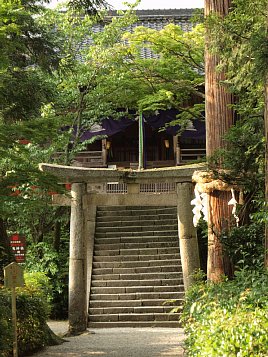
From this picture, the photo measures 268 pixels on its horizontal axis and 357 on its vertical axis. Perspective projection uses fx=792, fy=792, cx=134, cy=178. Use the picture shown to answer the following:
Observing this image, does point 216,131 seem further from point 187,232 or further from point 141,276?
point 141,276

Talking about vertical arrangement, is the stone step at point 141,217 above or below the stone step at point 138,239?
above

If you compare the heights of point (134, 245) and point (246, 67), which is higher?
point (246, 67)

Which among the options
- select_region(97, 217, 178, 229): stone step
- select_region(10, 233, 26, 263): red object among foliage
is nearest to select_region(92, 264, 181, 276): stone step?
select_region(97, 217, 178, 229): stone step

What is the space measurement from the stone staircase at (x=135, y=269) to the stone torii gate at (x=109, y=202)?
1.36 m

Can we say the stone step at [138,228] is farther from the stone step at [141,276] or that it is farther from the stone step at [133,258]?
the stone step at [141,276]

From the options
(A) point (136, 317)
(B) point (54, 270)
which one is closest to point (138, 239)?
(B) point (54, 270)

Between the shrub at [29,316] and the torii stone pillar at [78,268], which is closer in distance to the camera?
the shrub at [29,316]

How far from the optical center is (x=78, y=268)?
1711cm

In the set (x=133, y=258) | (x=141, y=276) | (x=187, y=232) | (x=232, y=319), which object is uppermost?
(x=187, y=232)

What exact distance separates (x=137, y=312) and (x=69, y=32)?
7885 millimetres

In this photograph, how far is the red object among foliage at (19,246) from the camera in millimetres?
20859

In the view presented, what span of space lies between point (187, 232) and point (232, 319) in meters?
10.3

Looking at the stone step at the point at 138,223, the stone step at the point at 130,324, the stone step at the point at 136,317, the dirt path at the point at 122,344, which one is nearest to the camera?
the dirt path at the point at 122,344

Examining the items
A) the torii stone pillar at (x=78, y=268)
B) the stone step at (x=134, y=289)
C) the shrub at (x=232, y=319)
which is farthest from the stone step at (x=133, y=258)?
the shrub at (x=232, y=319)
